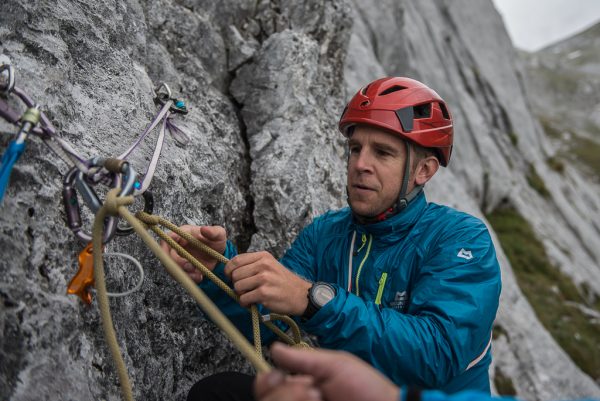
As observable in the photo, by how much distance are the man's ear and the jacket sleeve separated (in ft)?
4.02

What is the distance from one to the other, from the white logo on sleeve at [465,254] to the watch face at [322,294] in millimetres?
1048

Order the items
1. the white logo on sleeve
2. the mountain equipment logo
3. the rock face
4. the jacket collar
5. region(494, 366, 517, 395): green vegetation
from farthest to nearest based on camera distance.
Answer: region(494, 366, 517, 395): green vegetation, the jacket collar, the mountain equipment logo, the white logo on sleeve, the rock face

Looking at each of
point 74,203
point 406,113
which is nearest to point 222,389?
point 74,203

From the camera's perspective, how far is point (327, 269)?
4.20 m

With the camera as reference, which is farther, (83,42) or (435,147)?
(435,147)

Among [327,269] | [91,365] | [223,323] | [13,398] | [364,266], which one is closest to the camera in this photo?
[223,323]

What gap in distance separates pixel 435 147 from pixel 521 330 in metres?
7.49

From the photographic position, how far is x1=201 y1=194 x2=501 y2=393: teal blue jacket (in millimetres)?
2887

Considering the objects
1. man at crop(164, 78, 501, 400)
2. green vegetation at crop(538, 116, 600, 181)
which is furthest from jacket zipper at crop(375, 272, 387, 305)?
green vegetation at crop(538, 116, 600, 181)

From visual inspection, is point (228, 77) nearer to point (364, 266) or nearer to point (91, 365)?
point (364, 266)

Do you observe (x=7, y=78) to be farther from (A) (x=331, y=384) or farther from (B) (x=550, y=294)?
(B) (x=550, y=294)

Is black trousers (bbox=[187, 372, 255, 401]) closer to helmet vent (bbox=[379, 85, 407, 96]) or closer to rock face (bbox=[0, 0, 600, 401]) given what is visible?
rock face (bbox=[0, 0, 600, 401])

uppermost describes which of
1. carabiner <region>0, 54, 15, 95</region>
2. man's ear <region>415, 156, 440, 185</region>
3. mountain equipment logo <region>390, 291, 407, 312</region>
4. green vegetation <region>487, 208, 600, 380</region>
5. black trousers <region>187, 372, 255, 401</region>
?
carabiner <region>0, 54, 15, 95</region>

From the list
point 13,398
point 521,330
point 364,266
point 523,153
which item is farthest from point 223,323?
point 523,153
